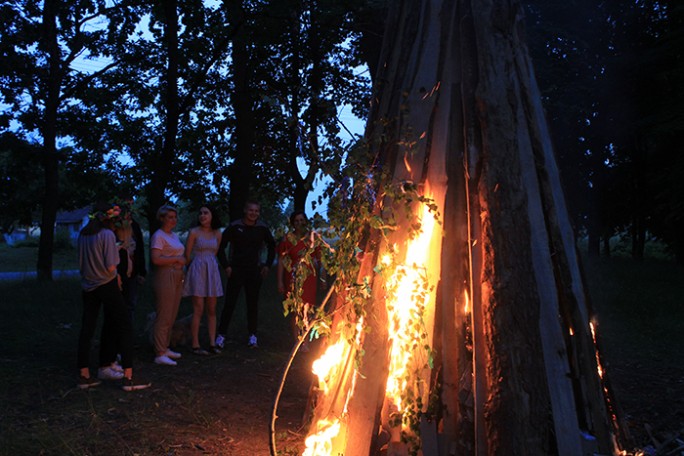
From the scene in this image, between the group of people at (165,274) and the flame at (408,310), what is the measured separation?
0.68 meters

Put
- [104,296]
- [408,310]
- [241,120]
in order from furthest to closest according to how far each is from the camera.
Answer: [241,120] < [104,296] < [408,310]

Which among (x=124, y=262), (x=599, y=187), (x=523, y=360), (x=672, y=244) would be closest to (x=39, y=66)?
(x=124, y=262)

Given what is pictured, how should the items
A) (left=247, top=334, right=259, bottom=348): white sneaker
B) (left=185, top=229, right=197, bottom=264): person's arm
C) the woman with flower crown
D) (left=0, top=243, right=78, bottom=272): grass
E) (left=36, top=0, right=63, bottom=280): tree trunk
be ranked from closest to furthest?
the woman with flower crown < (left=185, top=229, right=197, bottom=264): person's arm < (left=247, top=334, right=259, bottom=348): white sneaker < (left=36, top=0, right=63, bottom=280): tree trunk < (left=0, top=243, right=78, bottom=272): grass

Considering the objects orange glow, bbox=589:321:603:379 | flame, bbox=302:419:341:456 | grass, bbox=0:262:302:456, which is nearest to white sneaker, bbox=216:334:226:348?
grass, bbox=0:262:302:456

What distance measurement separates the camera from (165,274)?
6969 millimetres

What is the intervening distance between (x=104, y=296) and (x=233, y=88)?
14.5 metres

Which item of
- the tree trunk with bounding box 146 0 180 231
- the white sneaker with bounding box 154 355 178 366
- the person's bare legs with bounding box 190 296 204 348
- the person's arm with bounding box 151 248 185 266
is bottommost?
the white sneaker with bounding box 154 355 178 366

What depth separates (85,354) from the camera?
20.3 feet

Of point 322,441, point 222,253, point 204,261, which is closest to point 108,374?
point 204,261

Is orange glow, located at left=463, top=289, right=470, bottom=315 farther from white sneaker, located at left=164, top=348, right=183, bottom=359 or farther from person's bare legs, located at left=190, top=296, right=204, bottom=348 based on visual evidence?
white sneaker, located at left=164, top=348, right=183, bottom=359

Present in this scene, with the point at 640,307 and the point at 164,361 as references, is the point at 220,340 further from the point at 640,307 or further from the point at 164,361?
the point at 640,307

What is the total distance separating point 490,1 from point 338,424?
3.17 metres

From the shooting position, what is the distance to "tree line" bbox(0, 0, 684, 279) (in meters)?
16.2

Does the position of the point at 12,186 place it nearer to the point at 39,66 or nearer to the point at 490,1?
the point at 39,66
